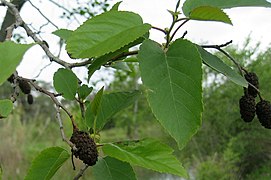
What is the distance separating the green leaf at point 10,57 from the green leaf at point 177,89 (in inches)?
8.1

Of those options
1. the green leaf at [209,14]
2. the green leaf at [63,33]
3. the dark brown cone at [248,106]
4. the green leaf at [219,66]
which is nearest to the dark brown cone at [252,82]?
the dark brown cone at [248,106]

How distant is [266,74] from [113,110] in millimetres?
5475

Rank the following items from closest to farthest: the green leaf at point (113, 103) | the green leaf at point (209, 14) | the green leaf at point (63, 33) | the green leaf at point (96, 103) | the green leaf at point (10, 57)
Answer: the green leaf at point (10, 57) < the green leaf at point (209, 14) < the green leaf at point (96, 103) < the green leaf at point (113, 103) < the green leaf at point (63, 33)

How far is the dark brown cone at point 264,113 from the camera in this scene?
882mm

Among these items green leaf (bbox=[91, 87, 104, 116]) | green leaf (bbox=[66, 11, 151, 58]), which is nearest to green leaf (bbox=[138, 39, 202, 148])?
green leaf (bbox=[66, 11, 151, 58])

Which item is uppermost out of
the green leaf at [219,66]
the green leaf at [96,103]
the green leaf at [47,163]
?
the green leaf at [219,66]

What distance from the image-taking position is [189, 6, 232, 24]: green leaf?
0.67 m

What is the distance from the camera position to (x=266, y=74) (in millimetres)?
6195

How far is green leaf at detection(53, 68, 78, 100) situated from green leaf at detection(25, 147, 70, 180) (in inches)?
8.1

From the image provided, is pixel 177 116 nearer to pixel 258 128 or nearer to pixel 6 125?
pixel 258 128

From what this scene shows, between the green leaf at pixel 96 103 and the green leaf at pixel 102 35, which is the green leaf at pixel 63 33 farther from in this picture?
the green leaf at pixel 102 35

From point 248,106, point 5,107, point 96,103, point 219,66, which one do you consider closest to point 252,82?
point 248,106

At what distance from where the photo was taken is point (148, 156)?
76 centimetres

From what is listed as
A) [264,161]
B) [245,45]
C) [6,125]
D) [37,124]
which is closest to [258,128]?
[264,161]
